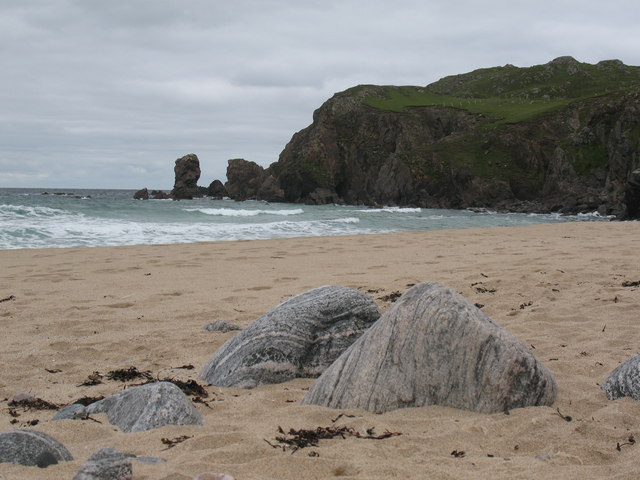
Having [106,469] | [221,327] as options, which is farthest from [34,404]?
[221,327]

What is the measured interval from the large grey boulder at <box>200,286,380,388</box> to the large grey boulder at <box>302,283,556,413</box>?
641 mm

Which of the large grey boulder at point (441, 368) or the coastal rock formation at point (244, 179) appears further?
the coastal rock formation at point (244, 179)

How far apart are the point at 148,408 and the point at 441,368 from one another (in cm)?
170

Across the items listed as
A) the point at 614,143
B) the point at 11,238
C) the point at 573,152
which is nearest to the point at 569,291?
the point at 11,238

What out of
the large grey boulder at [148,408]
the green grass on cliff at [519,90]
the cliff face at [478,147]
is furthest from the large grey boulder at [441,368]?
the green grass on cliff at [519,90]

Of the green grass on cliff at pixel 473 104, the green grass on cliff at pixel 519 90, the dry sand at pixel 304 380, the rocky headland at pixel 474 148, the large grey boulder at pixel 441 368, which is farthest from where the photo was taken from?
the green grass on cliff at pixel 519 90

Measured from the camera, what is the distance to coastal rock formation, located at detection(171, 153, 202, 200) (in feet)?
264

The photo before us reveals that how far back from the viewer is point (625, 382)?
3369mm

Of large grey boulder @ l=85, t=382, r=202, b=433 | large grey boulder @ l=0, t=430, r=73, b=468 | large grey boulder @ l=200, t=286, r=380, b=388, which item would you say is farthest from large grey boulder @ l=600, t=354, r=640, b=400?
large grey boulder @ l=0, t=430, r=73, b=468

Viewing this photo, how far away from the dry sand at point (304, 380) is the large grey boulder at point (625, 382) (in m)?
0.07

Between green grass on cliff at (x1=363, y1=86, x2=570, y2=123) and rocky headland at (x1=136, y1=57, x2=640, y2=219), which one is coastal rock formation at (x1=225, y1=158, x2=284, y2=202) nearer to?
rocky headland at (x1=136, y1=57, x2=640, y2=219)

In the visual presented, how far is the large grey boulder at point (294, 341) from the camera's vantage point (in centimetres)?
406

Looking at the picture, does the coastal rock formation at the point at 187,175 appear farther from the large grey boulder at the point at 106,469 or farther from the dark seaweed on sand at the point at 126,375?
the large grey boulder at the point at 106,469

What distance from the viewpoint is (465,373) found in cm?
332
